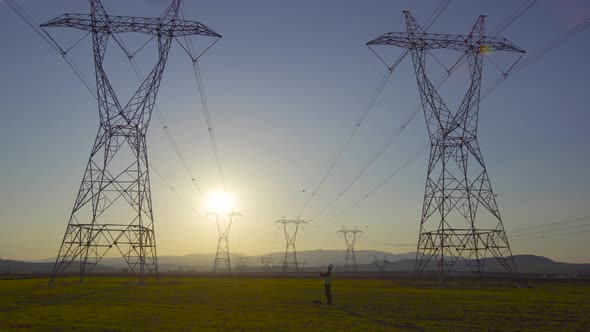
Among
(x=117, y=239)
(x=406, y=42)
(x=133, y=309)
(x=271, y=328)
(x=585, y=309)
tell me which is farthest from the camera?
(x=406, y=42)

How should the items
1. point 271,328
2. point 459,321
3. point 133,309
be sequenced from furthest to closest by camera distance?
point 133,309, point 459,321, point 271,328

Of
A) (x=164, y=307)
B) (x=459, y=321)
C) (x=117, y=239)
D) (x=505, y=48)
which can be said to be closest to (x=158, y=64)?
(x=117, y=239)

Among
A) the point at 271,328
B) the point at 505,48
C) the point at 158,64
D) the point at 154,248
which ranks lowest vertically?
the point at 271,328

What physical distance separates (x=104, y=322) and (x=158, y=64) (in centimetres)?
3570

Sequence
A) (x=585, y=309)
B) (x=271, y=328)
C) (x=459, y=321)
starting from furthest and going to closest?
1. (x=585, y=309)
2. (x=459, y=321)
3. (x=271, y=328)

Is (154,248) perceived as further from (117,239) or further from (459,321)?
(459,321)

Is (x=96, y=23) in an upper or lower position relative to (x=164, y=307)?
upper

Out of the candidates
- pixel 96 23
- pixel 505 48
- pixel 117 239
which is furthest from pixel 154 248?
pixel 505 48

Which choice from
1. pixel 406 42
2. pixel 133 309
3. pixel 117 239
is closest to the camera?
pixel 133 309

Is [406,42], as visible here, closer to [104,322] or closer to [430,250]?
[430,250]

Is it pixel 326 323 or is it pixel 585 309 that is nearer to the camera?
pixel 326 323

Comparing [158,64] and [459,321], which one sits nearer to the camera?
[459,321]

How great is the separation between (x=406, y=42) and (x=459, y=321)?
3961 cm

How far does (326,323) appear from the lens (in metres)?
16.5
